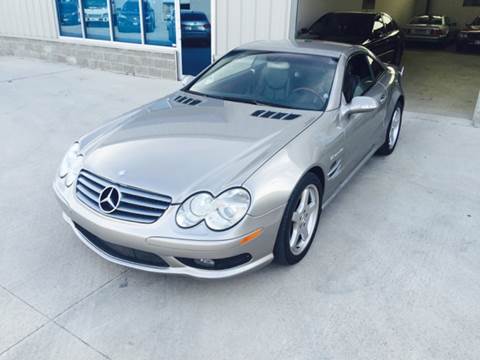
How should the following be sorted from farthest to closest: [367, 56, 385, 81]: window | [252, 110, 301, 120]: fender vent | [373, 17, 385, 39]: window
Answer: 1. [373, 17, 385, 39]: window
2. [367, 56, 385, 81]: window
3. [252, 110, 301, 120]: fender vent

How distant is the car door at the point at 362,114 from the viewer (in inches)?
142

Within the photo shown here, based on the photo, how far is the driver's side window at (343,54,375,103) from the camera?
12.0 feet

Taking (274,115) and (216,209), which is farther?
(274,115)

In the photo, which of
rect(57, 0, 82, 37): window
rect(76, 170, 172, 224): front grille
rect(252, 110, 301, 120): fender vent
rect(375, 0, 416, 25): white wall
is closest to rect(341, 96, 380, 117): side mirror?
rect(252, 110, 301, 120): fender vent

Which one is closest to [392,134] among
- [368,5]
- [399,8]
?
[368,5]

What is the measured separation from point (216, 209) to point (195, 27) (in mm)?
6878

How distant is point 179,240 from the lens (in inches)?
93.4

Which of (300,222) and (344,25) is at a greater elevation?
(344,25)

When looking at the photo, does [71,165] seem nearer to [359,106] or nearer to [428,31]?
[359,106]

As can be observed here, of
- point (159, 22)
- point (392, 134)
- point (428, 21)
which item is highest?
point (159, 22)

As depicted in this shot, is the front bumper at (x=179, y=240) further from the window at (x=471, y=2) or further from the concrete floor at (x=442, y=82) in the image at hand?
the window at (x=471, y=2)

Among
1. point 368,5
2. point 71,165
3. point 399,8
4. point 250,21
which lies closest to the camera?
point 71,165

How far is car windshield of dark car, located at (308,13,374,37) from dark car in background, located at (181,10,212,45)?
2.36 metres

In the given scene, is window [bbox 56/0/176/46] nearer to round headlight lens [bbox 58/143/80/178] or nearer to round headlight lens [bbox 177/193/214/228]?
round headlight lens [bbox 58/143/80/178]
